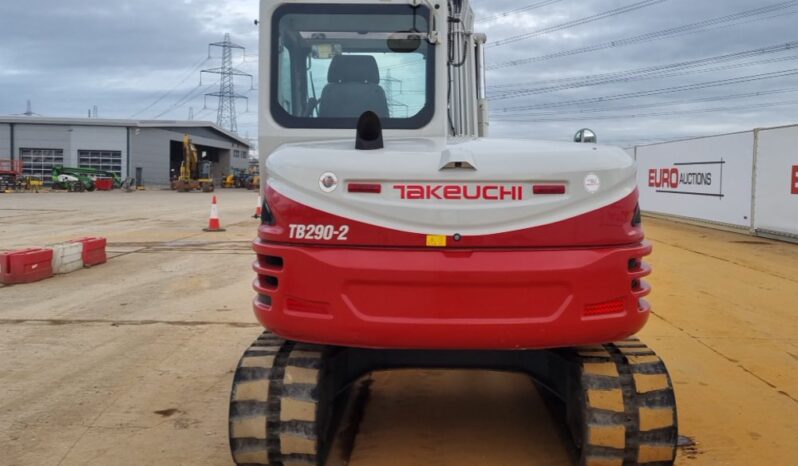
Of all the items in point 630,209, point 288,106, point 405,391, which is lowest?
point 405,391

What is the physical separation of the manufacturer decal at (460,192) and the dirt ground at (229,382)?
1662mm

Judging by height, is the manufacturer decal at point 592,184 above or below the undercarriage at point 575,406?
above

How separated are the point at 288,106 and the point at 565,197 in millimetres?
1933

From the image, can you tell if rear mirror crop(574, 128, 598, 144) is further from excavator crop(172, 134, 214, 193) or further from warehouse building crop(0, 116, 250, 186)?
warehouse building crop(0, 116, 250, 186)

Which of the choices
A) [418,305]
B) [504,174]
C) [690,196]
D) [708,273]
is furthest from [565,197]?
[690,196]

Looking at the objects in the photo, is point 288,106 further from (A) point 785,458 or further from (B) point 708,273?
(B) point 708,273

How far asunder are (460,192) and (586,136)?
1558mm

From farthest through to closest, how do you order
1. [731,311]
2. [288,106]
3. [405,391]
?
[731,311], [405,391], [288,106]

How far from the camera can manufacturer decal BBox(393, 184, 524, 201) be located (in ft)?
10.6

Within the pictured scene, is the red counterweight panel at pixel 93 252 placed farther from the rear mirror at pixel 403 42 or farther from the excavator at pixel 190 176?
the excavator at pixel 190 176

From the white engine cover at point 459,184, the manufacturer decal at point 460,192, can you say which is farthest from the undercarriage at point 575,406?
the manufacturer decal at point 460,192

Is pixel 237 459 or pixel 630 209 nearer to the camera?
pixel 630 209

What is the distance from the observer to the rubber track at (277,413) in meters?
3.56

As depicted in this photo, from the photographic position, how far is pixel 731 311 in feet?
27.1
